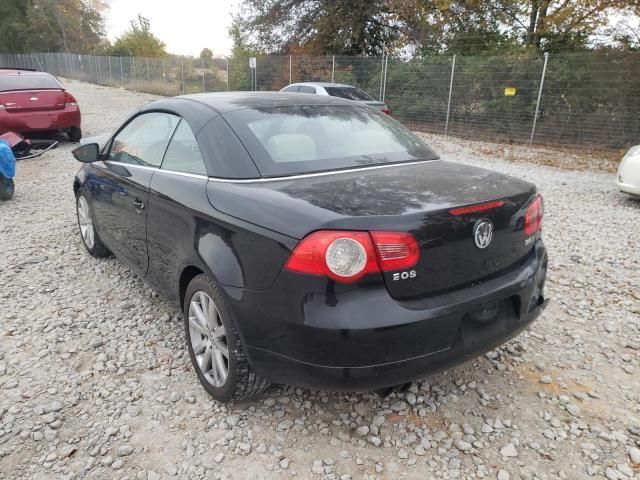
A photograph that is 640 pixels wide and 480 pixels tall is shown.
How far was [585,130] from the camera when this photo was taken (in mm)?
12359

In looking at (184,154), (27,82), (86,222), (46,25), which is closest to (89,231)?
(86,222)

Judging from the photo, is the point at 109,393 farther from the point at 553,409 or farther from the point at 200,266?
the point at 553,409

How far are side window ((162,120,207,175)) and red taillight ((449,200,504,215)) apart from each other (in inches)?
53.4

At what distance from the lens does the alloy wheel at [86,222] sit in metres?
4.57

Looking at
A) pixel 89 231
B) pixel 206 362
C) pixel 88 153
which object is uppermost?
pixel 88 153

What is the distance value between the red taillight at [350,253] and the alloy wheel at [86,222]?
3.15m

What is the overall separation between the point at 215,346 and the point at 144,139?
5.61ft

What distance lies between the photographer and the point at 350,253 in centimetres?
204

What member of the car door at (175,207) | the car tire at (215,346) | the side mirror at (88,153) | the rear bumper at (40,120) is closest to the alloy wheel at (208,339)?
the car tire at (215,346)

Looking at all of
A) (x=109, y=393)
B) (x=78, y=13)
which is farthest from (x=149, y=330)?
(x=78, y=13)

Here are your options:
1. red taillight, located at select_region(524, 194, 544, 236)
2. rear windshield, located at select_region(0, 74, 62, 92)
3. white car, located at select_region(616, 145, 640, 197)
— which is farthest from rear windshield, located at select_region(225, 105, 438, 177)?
rear windshield, located at select_region(0, 74, 62, 92)

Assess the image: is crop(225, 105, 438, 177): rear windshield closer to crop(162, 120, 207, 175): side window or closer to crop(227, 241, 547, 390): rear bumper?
→ crop(162, 120, 207, 175): side window

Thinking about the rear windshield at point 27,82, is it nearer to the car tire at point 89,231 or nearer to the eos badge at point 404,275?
the car tire at point 89,231

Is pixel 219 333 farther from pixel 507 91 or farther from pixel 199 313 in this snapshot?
pixel 507 91
